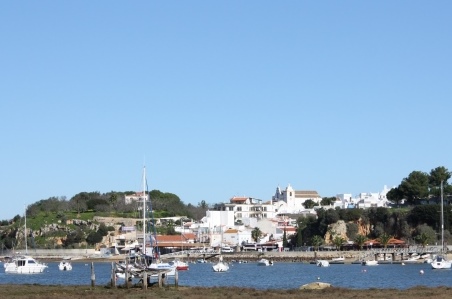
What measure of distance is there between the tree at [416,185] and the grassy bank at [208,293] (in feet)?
398

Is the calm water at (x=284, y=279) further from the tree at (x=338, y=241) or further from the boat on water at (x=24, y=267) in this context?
the tree at (x=338, y=241)

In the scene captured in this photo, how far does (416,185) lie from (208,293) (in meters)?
127

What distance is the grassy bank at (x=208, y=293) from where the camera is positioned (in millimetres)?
44062

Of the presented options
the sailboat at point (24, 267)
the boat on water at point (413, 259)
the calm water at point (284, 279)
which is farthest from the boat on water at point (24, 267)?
the boat on water at point (413, 259)

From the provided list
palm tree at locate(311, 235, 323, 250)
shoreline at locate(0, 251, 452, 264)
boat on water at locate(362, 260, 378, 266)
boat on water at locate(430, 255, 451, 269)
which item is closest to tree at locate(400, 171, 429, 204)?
palm tree at locate(311, 235, 323, 250)

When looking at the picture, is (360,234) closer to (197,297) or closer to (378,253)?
(378,253)

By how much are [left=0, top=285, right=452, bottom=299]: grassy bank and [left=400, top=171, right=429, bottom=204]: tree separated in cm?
12124

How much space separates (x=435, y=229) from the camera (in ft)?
506

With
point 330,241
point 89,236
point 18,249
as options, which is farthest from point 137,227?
point 330,241

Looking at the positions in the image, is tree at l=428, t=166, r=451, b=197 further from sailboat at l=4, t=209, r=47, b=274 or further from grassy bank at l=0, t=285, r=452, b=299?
grassy bank at l=0, t=285, r=452, b=299

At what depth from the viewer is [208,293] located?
46.6m

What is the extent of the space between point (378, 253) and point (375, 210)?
19049mm

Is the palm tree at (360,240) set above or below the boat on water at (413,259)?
above

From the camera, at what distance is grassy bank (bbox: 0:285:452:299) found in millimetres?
44062
